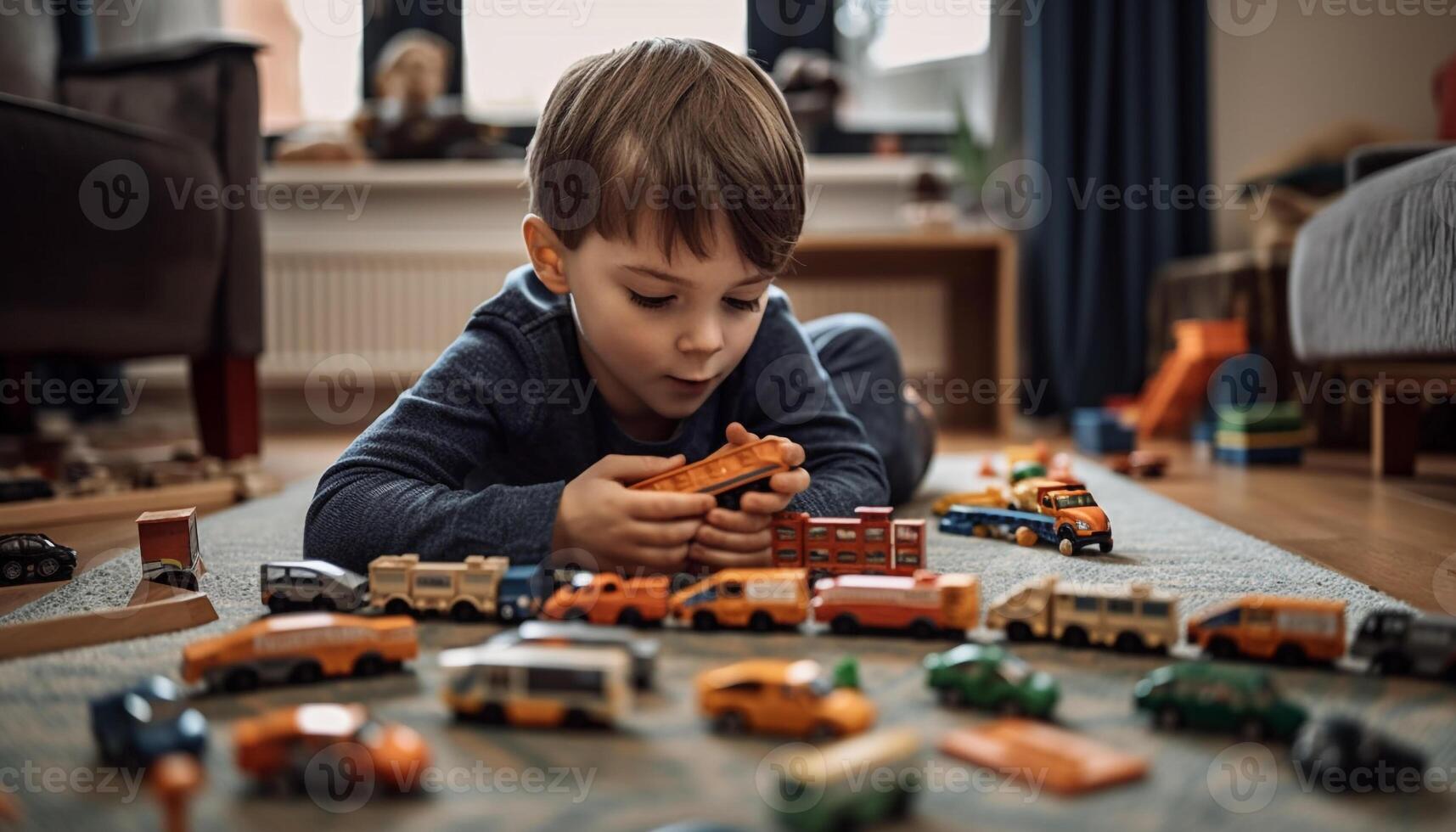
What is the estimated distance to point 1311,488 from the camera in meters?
1.54

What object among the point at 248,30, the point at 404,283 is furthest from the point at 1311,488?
the point at 248,30

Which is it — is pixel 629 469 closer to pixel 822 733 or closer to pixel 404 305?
pixel 822 733

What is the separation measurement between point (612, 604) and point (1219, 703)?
15.2 inches

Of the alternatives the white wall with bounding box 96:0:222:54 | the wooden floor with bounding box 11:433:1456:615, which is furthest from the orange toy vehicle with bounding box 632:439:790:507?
the white wall with bounding box 96:0:222:54

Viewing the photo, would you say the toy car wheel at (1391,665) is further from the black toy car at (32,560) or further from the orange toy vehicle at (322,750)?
the black toy car at (32,560)

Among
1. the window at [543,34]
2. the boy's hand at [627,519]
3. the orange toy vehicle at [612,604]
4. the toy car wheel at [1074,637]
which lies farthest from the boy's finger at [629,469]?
the window at [543,34]

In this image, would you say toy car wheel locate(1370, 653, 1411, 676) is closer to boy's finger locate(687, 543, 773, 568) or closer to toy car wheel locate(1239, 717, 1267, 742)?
toy car wheel locate(1239, 717, 1267, 742)

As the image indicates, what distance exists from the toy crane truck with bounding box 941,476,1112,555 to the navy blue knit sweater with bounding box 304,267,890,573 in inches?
5.5

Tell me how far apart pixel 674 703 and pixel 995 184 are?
2570 mm

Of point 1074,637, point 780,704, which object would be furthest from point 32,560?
point 1074,637

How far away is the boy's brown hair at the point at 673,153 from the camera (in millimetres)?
874

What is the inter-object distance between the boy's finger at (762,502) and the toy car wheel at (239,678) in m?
0.37

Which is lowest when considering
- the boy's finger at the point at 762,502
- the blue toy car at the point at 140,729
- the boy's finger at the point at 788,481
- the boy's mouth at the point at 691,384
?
the blue toy car at the point at 140,729

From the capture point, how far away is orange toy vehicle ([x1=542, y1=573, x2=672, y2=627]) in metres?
0.74
